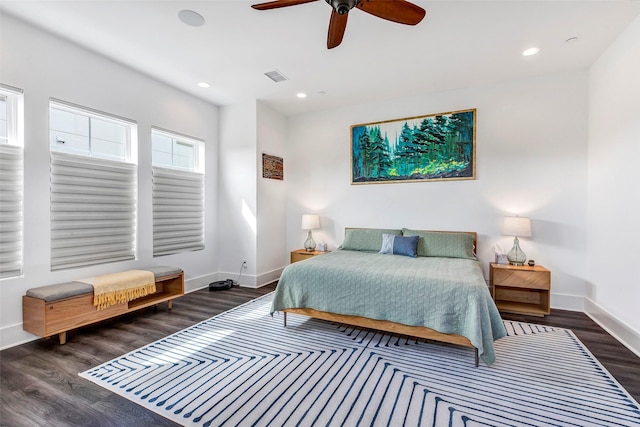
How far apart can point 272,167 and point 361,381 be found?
147 inches

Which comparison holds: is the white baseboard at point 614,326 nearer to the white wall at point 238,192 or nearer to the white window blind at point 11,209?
the white wall at point 238,192

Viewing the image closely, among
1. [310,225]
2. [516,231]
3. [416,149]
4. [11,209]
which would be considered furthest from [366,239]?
[11,209]

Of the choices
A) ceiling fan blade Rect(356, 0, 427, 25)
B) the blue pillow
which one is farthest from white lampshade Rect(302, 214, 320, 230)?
ceiling fan blade Rect(356, 0, 427, 25)

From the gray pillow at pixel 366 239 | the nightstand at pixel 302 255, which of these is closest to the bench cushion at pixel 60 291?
the nightstand at pixel 302 255

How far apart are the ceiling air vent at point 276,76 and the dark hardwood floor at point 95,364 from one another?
3085 millimetres

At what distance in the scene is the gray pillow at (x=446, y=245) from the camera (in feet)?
12.2

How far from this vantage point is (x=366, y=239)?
4285 millimetres

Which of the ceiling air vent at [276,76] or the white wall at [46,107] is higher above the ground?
the ceiling air vent at [276,76]

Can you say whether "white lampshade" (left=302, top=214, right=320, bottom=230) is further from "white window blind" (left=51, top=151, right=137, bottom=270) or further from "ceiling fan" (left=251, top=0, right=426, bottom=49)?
"ceiling fan" (left=251, top=0, right=426, bottom=49)

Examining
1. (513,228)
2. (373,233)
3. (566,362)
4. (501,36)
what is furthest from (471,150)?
(566,362)

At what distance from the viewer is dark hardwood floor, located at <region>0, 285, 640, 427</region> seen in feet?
5.70

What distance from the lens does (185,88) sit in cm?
418

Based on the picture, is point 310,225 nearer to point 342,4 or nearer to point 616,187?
point 342,4

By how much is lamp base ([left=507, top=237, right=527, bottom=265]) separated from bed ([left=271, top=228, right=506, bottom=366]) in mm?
549
